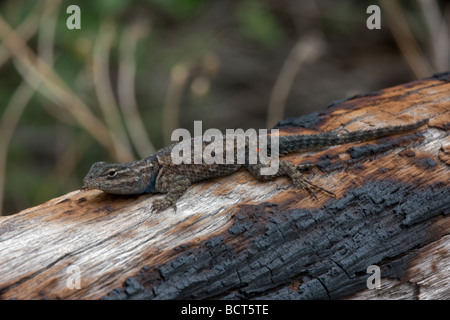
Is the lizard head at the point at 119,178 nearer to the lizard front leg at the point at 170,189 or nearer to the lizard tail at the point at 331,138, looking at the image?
the lizard front leg at the point at 170,189

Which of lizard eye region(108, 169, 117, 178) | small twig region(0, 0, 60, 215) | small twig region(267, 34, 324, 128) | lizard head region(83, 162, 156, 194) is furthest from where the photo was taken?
small twig region(267, 34, 324, 128)

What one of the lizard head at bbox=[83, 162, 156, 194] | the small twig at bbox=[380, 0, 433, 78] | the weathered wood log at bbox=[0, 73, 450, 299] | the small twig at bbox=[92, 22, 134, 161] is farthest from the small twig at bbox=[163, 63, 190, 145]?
the small twig at bbox=[380, 0, 433, 78]

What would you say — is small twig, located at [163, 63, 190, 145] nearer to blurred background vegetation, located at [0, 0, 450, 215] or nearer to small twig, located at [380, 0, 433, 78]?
blurred background vegetation, located at [0, 0, 450, 215]

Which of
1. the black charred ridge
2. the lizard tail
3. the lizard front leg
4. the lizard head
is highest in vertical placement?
the lizard tail

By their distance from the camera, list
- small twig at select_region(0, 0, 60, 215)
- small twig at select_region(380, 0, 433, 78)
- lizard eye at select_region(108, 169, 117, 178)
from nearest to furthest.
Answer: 1. lizard eye at select_region(108, 169, 117, 178)
2. small twig at select_region(0, 0, 60, 215)
3. small twig at select_region(380, 0, 433, 78)

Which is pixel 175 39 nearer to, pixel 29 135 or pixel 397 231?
pixel 29 135

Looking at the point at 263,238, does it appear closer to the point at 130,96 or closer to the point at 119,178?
the point at 119,178
